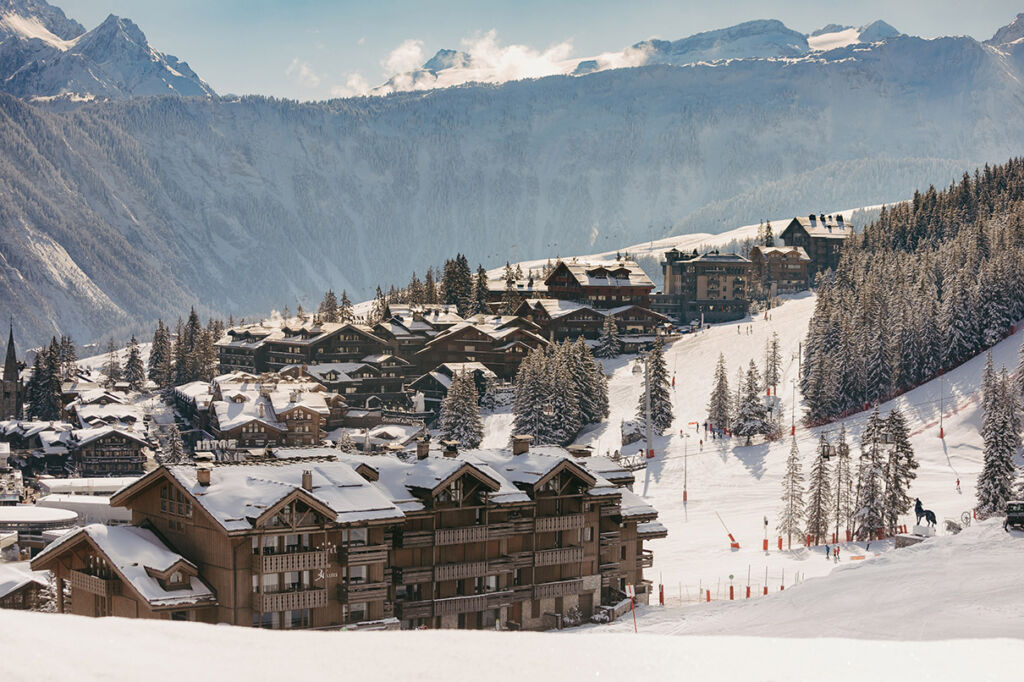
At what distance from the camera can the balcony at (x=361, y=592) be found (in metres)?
39.7

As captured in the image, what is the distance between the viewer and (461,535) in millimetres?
45312

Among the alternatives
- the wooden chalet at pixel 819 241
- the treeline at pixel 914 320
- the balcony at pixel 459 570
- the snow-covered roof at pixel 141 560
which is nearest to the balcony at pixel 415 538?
the balcony at pixel 459 570

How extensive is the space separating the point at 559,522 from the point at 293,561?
545 inches

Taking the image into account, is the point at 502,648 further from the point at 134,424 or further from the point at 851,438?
the point at 134,424

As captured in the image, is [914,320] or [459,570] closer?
[459,570]

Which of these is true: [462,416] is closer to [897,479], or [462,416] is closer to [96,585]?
[897,479]

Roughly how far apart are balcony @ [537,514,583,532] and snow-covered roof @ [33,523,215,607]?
50.2 ft

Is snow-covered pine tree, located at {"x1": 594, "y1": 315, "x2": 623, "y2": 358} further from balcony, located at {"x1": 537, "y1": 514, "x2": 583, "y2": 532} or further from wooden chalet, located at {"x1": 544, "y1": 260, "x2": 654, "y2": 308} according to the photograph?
balcony, located at {"x1": 537, "y1": 514, "x2": 583, "y2": 532}

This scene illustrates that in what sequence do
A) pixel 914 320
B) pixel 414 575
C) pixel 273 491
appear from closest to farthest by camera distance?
pixel 273 491 < pixel 414 575 < pixel 914 320

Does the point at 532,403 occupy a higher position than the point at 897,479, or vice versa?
the point at 532,403

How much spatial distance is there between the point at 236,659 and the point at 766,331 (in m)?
124

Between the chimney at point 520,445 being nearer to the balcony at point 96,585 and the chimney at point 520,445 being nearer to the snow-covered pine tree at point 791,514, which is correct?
the snow-covered pine tree at point 791,514

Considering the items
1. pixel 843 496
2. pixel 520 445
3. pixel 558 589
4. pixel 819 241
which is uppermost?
pixel 819 241

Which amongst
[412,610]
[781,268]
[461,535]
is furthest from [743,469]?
[781,268]
